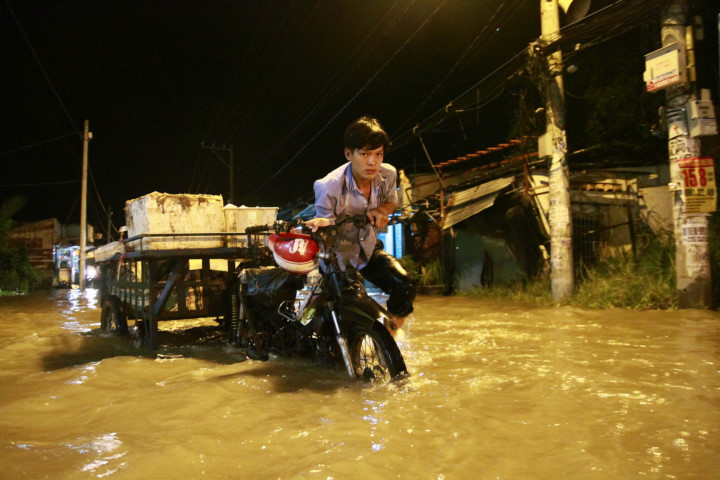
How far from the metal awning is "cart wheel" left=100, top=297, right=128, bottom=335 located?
7535 millimetres

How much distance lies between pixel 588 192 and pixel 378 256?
870 cm

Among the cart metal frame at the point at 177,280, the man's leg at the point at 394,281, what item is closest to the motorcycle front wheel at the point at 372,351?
the man's leg at the point at 394,281

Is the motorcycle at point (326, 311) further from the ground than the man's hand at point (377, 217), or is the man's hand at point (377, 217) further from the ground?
the man's hand at point (377, 217)

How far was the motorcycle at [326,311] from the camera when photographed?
9.94ft

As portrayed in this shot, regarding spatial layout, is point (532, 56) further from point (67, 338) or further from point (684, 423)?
point (67, 338)

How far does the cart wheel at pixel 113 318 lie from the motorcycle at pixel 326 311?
8.84 feet

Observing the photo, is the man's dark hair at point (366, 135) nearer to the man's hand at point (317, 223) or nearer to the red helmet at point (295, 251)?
the man's hand at point (317, 223)

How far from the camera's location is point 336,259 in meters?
3.30

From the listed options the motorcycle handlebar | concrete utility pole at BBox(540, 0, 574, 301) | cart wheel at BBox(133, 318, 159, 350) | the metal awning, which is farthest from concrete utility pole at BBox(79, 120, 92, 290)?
the motorcycle handlebar

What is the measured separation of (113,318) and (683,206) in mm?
7976

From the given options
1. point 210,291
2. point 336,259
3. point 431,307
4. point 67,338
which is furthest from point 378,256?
point 431,307

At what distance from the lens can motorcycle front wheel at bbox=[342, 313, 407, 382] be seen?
295cm

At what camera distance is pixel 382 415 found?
101 inches

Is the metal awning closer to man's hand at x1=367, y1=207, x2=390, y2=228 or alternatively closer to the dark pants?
the dark pants
